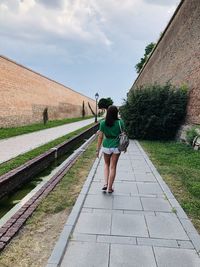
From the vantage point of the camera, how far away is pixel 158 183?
6.42 m

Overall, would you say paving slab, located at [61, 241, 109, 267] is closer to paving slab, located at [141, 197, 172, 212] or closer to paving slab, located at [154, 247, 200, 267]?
paving slab, located at [154, 247, 200, 267]

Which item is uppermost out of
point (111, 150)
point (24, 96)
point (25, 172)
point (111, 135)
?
point (24, 96)

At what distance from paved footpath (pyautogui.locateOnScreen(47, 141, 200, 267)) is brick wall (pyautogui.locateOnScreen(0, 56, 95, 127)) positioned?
1255cm

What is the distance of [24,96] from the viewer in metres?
20.8

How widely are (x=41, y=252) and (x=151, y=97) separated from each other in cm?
1185

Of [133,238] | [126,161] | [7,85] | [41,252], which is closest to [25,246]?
[41,252]

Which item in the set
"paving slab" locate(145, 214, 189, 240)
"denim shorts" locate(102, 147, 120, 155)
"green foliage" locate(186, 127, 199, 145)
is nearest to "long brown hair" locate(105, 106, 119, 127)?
"denim shorts" locate(102, 147, 120, 155)

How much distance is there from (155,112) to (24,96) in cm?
967

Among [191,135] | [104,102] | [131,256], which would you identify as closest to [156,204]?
[131,256]

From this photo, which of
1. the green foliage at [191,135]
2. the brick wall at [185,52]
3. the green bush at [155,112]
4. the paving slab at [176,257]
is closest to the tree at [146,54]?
the brick wall at [185,52]

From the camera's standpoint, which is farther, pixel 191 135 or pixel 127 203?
pixel 191 135

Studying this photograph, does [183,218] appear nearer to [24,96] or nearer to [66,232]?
[66,232]

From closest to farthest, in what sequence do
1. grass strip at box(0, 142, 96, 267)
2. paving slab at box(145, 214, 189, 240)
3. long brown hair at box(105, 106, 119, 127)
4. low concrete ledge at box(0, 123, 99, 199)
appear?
grass strip at box(0, 142, 96, 267) → paving slab at box(145, 214, 189, 240) → long brown hair at box(105, 106, 119, 127) → low concrete ledge at box(0, 123, 99, 199)

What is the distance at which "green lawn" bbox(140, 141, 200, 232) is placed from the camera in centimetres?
510
